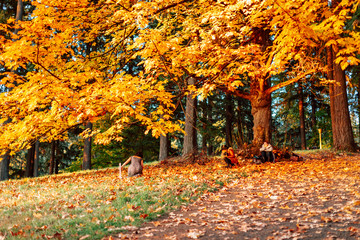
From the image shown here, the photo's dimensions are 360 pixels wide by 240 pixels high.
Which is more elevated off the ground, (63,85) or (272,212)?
(63,85)

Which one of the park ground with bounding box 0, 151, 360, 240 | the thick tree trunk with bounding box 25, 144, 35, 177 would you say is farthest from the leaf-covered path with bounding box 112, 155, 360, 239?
the thick tree trunk with bounding box 25, 144, 35, 177

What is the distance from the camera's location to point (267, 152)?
1183cm

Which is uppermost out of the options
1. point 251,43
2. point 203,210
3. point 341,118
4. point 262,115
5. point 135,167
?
point 251,43

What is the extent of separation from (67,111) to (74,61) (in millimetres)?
3228

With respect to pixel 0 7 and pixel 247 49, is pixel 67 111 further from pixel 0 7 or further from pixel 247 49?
Result: pixel 0 7

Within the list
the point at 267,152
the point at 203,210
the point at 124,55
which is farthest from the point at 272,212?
the point at 124,55

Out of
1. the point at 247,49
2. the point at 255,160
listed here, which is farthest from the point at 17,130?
the point at 255,160

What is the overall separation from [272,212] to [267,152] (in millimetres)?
6786

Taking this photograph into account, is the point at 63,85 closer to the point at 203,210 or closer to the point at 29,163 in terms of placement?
the point at 203,210

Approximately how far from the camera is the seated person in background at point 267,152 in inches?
460

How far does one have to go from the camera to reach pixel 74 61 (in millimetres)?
8992

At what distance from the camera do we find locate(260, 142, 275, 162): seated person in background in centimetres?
1169

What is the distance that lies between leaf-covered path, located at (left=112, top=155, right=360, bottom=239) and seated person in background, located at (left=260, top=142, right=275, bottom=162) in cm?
332

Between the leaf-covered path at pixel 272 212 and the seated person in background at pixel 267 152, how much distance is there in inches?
131
